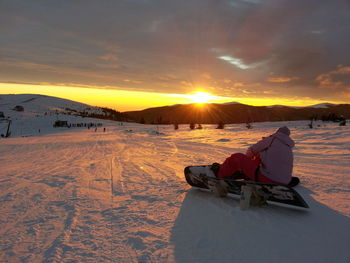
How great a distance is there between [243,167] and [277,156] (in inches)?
26.8

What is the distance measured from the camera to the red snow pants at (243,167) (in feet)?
14.4

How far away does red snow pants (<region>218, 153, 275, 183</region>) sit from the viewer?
439 cm

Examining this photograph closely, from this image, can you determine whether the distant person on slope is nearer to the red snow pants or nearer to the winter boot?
the red snow pants

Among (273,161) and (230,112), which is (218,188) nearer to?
(273,161)

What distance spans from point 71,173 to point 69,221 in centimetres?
357

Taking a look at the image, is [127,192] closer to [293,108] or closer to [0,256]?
[0,256]

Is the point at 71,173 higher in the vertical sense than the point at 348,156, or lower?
lower

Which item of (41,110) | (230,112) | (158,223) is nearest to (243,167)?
(158,223)

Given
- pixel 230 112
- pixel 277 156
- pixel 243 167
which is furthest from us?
pixel 230 112

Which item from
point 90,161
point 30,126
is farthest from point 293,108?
point 90,161

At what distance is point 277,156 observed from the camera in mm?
4148

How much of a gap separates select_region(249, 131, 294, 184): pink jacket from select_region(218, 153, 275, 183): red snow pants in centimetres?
13

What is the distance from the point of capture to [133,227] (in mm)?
3551

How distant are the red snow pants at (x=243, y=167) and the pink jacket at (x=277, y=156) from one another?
0.13m
